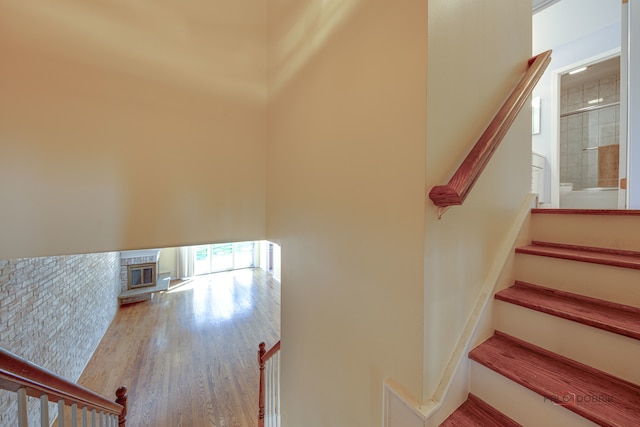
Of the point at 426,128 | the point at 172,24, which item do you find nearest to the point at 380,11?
the point at 426,128

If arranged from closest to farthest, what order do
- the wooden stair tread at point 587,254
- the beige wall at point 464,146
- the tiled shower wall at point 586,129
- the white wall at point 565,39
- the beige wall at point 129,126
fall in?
the beige wall at point 464,146
the wooden stair tread at point 587,254
the beige wall at point 129,126
the white wall at point 565,39
the tiled shower wall at point 586,129

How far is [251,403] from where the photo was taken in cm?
353

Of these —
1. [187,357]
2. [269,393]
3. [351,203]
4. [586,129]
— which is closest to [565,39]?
[586,129]

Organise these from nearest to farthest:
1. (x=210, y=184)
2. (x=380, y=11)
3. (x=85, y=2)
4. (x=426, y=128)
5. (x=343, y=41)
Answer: (x=426, y=128) < (x=380, y=11) < (x=343, y=41) < (x=85, y=2) < (x=210, y=184)

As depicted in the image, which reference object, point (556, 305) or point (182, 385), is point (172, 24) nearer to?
point (556, 305)

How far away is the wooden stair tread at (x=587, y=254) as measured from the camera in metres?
1.00

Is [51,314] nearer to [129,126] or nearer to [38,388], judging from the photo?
Answer: [129,126]

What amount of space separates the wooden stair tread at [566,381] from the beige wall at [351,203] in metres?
0.38

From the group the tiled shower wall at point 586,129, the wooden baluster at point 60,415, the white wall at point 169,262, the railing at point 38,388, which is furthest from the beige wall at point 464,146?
the white wall at point 169,262

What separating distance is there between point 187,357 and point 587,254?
217 inches

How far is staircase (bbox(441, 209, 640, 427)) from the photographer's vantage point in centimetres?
80

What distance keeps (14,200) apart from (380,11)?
8.22 feet

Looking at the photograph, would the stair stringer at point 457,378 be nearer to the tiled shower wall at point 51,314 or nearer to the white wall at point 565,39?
the white wall at point 565,39

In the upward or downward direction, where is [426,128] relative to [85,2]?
downward
